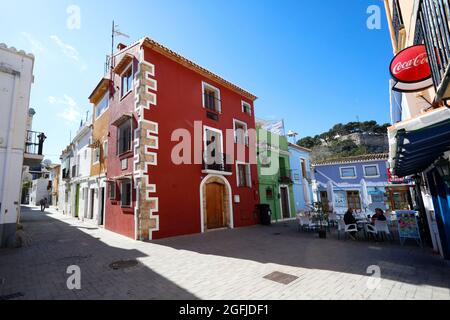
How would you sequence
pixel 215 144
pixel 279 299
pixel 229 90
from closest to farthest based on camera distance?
pixel 279 299 < pixel 215 144 < pixel 229 90

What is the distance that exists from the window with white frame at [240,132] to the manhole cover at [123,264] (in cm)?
1016

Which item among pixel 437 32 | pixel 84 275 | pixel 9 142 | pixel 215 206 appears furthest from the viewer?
pixel 215 206

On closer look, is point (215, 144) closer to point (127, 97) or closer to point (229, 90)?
point (229, 90)

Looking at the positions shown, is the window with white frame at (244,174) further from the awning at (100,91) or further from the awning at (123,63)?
the awning at (100,91)

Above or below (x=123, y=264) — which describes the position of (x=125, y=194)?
above

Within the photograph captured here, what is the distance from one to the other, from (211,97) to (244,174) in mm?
5706

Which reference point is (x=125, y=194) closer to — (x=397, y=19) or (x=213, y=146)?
(x=213, y=146)

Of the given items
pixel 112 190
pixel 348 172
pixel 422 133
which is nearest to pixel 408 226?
pixel 422 133

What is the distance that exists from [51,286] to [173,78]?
397 inches

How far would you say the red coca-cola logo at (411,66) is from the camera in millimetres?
4070

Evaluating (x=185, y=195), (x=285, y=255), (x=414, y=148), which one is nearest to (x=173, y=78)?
(x=185, y=195)

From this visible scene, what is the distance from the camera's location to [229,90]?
15.4 metres

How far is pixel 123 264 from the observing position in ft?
19.2

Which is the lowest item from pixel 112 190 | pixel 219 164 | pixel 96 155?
pixel 112 190
